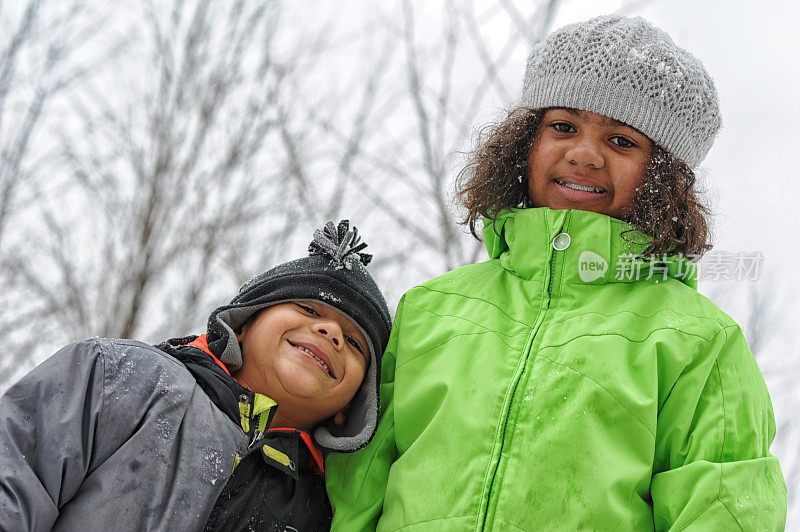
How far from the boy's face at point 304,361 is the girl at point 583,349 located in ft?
0.45

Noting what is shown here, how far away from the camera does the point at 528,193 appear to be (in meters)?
2.46

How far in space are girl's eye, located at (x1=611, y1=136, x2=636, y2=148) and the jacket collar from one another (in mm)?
252

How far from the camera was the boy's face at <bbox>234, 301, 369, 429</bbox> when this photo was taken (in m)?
2.18

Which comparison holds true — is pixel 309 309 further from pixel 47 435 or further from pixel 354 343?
pixel 47 435

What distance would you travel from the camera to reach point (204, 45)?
7.11m

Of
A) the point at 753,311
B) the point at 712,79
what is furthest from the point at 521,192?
the point at 753,311

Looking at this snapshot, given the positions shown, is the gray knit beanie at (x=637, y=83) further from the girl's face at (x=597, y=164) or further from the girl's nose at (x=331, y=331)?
the girl's nose at (x=331, y=331)

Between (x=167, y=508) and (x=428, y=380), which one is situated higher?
(x=428, y=380)

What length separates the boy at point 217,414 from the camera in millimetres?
1726

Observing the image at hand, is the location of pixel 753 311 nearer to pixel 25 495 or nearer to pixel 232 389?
pixel 232 389

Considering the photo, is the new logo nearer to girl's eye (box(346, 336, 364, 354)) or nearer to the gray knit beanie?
the gray knit beanie

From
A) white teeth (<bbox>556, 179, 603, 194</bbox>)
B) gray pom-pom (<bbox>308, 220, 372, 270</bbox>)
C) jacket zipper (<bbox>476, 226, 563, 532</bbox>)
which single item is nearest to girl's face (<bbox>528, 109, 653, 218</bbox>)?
white teeth (<bbox>556, 179, 603, 194</bbox>)

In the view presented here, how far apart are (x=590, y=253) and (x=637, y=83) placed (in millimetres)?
515

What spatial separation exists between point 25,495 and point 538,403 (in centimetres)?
118
